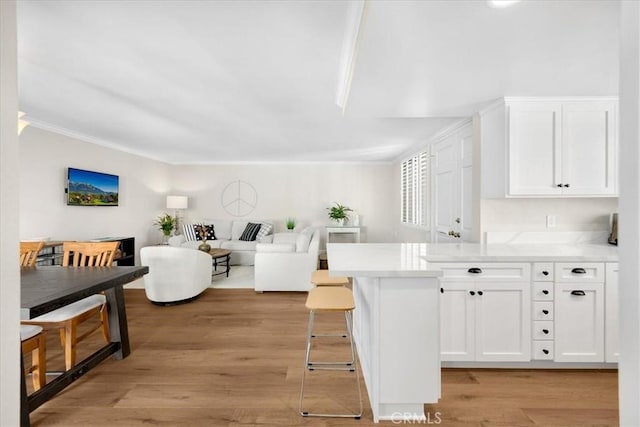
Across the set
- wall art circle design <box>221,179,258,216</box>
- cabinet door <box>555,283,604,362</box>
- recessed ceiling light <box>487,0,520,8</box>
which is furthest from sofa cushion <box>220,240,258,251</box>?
recessed ceiling light <box>487,0,520,8</box>

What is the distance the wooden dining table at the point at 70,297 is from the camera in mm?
1729

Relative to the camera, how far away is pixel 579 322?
2.36 metres

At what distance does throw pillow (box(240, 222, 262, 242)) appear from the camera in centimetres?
677

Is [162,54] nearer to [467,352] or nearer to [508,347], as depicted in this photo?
[467,352]

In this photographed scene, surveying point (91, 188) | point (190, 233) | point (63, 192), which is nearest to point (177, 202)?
point (190, 233)

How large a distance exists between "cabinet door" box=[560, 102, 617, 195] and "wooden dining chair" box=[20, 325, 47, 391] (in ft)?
12.9

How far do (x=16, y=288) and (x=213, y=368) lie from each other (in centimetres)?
195

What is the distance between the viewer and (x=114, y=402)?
2045 millimetres

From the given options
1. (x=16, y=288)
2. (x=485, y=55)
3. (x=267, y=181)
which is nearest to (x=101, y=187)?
(x=267, y=181)

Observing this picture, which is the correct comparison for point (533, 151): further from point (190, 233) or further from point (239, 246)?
point (190, 233)

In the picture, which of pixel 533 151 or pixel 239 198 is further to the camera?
pixel 239 198

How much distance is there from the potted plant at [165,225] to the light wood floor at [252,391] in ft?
12.4

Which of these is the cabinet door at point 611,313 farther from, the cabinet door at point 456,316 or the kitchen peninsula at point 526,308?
the cabinet door at point 456,316

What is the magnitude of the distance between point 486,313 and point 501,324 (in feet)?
0.46
